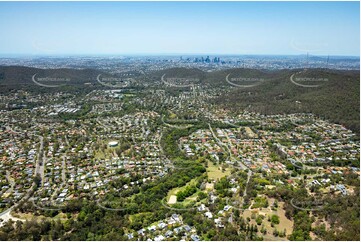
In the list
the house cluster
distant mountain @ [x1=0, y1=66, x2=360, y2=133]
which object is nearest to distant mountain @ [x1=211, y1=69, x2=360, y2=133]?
distant mountain @ [x1=0, y1=66, x2=360, y2=133]

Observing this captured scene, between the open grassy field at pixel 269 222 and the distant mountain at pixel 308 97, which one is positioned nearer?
the open grassy field at pixel 269 222

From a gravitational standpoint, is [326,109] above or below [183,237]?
above

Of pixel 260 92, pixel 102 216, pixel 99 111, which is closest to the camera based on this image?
pixel 102 216

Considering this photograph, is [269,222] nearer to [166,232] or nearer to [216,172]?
[166,232]

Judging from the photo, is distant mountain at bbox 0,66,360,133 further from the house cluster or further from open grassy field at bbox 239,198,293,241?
the house cluster

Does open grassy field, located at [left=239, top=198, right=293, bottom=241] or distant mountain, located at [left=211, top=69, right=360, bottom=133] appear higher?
distant mountain, located at [left=211, top=69, right=360, bottom=133]

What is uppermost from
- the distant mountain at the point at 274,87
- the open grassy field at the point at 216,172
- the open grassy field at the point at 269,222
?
the distant mountain at the point at 274,87

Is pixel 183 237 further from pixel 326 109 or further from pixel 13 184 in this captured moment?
pixel 326 109

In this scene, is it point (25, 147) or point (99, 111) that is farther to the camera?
point (99, 111)

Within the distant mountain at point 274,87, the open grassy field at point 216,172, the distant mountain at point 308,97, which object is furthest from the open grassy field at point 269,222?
the distant mountain at point 308,97

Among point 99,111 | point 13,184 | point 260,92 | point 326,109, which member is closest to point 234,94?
point 260,92

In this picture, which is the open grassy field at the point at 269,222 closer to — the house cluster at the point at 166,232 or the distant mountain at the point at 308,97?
the house cluster at the point at 166,232
